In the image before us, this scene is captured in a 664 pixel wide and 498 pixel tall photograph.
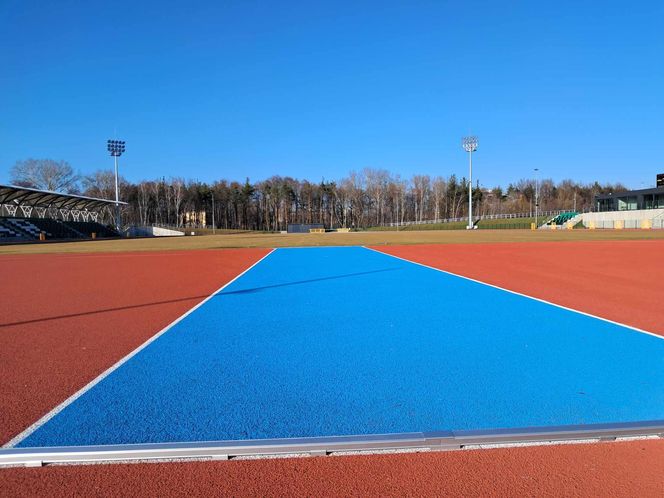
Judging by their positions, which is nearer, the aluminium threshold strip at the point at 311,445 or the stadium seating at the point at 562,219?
the aluminium threshold strip at the point at 311,445

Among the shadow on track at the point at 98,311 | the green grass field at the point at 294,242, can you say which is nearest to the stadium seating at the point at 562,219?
the green grass field at the point at 294,242

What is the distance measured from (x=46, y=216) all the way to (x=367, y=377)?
74.8 meters

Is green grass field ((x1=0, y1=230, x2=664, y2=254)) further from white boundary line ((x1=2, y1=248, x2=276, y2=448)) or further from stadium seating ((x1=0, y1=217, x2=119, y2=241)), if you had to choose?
white boundary line ((x1=2, y1=248, x2=276, y2=448))

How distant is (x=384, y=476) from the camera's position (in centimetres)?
289

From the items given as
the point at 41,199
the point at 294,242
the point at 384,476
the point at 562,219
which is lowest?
the point at 384,476

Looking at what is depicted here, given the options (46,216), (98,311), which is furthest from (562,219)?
(98,311)

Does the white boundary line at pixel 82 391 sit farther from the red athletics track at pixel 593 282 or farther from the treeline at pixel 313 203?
the treeline at pixel 313 203

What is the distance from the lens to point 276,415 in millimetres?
3803

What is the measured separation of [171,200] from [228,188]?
16.0 metres

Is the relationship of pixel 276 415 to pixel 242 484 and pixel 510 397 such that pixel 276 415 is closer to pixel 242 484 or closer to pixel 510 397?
pixel 242 484

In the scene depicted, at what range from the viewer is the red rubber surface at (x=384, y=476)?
2.74 meters

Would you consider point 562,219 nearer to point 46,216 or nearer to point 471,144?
point 471,144

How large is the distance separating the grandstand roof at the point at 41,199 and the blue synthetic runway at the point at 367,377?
5519 cm

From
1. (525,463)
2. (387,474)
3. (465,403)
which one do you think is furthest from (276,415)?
(525,463)
